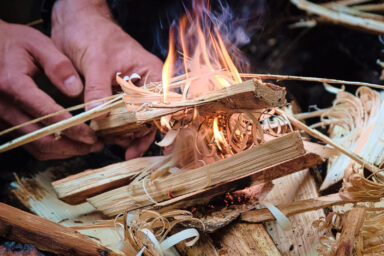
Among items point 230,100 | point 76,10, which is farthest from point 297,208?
point 76,10

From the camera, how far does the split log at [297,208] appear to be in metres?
0.78

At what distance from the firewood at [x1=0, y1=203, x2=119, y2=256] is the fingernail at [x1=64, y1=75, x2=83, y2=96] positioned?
51cm

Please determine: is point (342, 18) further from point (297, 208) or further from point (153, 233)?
point (153, 233)

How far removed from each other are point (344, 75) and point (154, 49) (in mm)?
1008

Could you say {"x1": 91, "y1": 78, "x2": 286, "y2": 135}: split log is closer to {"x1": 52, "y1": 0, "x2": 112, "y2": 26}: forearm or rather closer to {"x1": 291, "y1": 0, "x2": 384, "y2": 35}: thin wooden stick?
{"x1": 52, "y1": 0, "x2": 112, "y2": 26}: forearm

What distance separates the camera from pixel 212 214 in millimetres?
783

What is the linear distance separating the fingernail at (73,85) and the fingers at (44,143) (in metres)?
0.16

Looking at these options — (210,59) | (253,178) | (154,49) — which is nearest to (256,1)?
(154,49)

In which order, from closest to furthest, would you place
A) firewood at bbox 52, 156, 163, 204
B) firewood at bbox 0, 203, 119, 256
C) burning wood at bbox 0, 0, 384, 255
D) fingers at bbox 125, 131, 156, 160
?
1. firewood at bbox 0, 203, 119, 256
2. burning wood at bbox 0, 0, 384, 255
3. firewood at bbox 52, 156, 163, 204
4. fingers at bbox 125, 131, 156, 160

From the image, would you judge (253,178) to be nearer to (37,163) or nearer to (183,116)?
(183,116)

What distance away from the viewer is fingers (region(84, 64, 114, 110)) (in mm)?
1016

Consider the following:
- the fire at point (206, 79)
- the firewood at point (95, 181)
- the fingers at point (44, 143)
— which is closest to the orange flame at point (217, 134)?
the fire at point (206, 79)

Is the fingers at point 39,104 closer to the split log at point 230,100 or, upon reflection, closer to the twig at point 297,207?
the split log at point 230,100

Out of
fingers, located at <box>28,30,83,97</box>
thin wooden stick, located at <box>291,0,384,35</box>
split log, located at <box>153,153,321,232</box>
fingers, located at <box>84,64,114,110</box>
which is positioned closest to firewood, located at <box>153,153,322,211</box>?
split log, located at <box>153,153,321,232</box>
